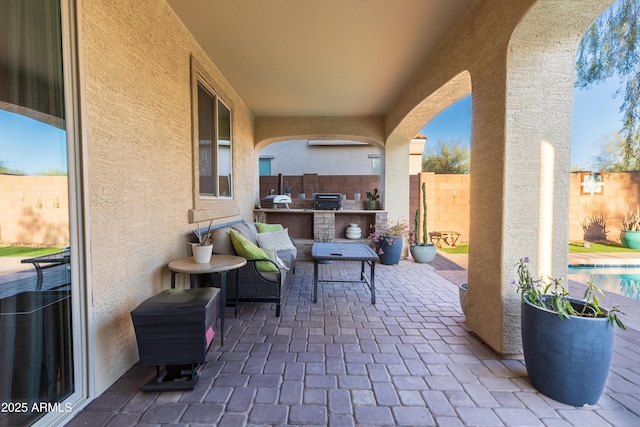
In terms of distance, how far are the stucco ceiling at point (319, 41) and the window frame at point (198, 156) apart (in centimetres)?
30

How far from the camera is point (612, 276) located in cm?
502

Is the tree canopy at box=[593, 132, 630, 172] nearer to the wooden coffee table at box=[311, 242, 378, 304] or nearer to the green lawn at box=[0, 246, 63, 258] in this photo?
the wooden coffee table at box=[311, 242, 378, 304]

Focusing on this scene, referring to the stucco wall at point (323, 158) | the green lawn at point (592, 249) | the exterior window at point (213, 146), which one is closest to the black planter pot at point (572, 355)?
the exterior window at point (213, 146)

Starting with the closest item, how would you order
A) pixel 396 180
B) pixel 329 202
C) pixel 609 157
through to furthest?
pixel 396 180, pixel 329 202, pixel 609 157

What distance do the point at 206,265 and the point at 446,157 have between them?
1226cm

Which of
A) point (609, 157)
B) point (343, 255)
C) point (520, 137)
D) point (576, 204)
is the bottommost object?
point (343, 255)

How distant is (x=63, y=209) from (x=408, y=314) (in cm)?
307

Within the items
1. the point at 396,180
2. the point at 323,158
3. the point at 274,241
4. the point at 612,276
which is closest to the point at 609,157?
the point at 612,276

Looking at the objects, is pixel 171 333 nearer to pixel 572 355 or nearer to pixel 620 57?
pixel 572 355

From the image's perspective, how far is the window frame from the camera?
2965 millimetres

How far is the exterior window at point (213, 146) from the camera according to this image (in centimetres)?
331

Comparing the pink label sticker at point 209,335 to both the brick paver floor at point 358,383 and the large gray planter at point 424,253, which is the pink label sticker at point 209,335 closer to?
the brick paver floor at point 358,383

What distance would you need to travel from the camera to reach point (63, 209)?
1525mm

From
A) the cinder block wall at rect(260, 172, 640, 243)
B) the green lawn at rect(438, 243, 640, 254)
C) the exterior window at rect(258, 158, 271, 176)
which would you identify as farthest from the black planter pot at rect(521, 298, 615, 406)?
the exterior window at rect(258, 158, 271, 176)
